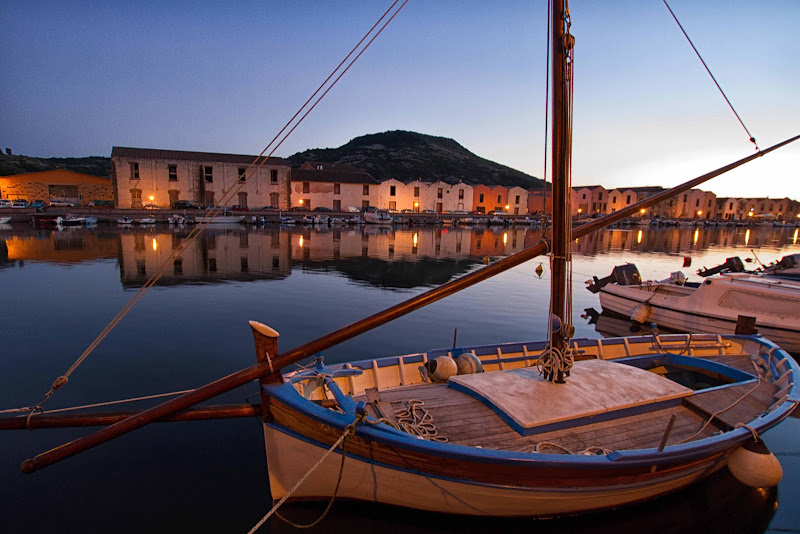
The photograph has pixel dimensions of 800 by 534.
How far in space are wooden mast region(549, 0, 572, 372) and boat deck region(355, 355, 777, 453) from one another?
3.01 feet

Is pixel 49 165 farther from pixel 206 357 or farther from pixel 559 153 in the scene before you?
pixel 559 153

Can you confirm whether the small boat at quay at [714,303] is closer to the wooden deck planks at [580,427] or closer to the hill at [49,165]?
the wooden deck planks at [580,427]

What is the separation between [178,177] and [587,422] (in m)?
72.2

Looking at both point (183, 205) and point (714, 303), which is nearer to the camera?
point (714, 303)

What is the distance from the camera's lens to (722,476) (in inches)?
251

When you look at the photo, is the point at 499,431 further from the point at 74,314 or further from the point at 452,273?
the point at 452,273

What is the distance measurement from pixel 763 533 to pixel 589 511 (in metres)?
2.72

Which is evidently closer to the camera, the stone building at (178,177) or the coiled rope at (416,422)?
the coiled rope at (416,422)

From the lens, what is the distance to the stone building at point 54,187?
65.2 m

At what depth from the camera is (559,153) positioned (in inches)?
218

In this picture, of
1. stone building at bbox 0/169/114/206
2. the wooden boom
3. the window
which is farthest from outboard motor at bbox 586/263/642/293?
stone building at bbox 0/169/114/206

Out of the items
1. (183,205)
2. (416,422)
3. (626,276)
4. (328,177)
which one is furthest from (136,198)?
(416,422)

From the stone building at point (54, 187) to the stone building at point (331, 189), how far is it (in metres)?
36.8

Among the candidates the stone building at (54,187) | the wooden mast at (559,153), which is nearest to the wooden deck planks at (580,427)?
the wooden mast at (559,153)
